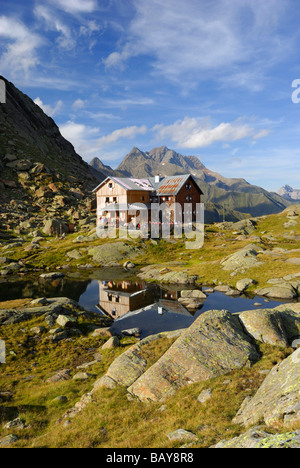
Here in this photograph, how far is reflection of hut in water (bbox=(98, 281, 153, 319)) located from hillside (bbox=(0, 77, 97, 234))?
54.3 metres

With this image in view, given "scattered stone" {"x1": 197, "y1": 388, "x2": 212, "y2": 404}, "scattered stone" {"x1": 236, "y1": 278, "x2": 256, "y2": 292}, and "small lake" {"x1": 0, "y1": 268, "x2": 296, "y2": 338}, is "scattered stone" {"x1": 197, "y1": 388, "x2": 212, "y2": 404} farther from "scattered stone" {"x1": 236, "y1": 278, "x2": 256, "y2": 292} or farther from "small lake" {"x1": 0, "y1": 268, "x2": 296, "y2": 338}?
"scattered stone" {"x1": 236, "y1": 278, "x2": 256, "y2": 292}

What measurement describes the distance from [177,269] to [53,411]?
38.5m

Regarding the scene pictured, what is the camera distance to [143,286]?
46062 mm

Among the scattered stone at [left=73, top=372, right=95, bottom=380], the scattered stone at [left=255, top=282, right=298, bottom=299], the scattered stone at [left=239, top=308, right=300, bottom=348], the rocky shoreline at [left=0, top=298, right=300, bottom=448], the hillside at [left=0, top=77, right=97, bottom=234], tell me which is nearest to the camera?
the rocky shoreline at [left=0, top=298, right=300, bottom=448]

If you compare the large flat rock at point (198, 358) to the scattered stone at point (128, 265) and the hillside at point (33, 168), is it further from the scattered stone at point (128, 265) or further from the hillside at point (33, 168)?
the hillside at point (33, 168)

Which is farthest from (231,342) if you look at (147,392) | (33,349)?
(33,349)

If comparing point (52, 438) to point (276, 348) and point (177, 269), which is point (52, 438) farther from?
point (177, 269)

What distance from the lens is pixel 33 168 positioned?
390 ft

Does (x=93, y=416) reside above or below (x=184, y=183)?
below

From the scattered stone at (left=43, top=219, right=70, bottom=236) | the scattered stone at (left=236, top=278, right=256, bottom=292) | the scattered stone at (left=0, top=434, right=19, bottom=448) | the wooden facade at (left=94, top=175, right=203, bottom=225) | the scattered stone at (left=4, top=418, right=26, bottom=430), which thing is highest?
the wooden facade at (left=94, top=175, right=203, bottom=225)

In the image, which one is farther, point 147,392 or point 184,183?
point 184,183

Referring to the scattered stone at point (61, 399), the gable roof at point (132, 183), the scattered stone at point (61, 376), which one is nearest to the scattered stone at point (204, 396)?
the scattered stone at point (61, 399)

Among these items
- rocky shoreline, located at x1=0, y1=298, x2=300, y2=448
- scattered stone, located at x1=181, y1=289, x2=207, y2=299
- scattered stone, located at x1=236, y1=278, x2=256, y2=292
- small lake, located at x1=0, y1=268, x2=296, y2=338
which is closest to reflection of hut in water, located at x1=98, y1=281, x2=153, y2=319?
small lake, located at x1=0, y1=268, x2=296, y2=338

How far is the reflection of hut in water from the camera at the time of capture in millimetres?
36594
